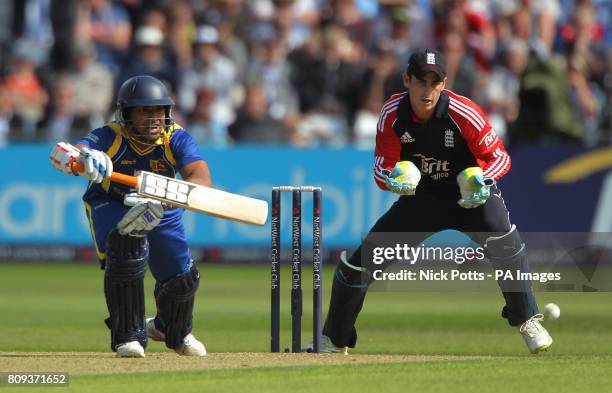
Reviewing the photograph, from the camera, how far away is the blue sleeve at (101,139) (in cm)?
881

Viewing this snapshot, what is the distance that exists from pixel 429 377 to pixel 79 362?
2.22m

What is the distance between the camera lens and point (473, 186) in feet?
28.5

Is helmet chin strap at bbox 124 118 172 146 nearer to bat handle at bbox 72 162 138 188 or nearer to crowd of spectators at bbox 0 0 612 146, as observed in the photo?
bat handle at bbox 72 162 138 188

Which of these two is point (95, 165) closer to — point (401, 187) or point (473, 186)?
point (401, 187)

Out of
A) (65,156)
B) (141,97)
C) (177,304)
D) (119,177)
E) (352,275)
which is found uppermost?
(141,97)

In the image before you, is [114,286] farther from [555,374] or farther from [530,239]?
[530,239]

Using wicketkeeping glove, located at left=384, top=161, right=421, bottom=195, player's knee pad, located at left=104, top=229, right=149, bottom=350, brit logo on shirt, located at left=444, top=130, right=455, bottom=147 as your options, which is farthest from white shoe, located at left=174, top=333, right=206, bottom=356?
brit logo on shirt, located at left=444, top=130, right=455, bottom=147

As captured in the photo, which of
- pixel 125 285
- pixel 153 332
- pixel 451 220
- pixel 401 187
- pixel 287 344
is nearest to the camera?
pixel 401 187

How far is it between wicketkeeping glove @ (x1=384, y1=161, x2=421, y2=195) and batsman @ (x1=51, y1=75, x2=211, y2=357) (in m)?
1.14

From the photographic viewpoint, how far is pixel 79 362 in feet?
28.4

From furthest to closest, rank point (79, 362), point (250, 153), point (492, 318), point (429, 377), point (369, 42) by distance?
point (369, 42) < point (250, 153) < point (492, 318) < point (79, 362) < point (429, 377)

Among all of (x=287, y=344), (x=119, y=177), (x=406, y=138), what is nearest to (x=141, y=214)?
(x=119, y=177)

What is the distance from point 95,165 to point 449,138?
2.27 meters

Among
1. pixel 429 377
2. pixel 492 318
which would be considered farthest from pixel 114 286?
pixel 492 318
